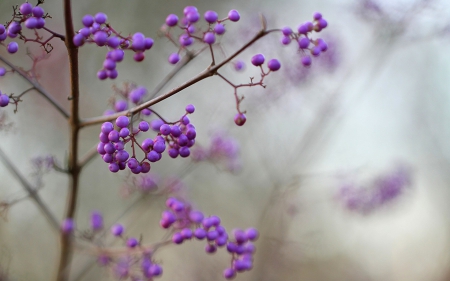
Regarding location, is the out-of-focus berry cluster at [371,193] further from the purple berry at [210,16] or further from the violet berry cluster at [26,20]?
the violet berry cluster at [26,20]

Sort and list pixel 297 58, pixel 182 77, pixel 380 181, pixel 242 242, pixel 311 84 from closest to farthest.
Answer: pixel 242 242
pixel 297 58
pixel 311 84
pixel 380 181
pixel 182 77

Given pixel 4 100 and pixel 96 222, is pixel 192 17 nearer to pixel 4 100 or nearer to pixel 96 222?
pixel 4 100

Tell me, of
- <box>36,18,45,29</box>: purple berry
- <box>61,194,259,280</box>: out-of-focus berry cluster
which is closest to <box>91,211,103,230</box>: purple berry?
<box>61,194,259,280</box>: out-of-focus berry cluster

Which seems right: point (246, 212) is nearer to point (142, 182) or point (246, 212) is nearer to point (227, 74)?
point (227, 74)

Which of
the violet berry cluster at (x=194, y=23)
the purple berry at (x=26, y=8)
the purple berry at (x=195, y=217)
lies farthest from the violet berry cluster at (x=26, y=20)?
the purple berry at (x=195, y=217)

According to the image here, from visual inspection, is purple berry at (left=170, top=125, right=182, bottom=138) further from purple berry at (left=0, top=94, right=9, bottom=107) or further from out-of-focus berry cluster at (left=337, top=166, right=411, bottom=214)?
out-of-focus berry cluster at (left=337, top=166, right=411, bottom=214)

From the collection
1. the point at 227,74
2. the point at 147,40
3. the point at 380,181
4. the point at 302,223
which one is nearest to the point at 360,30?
the point at 227,74
